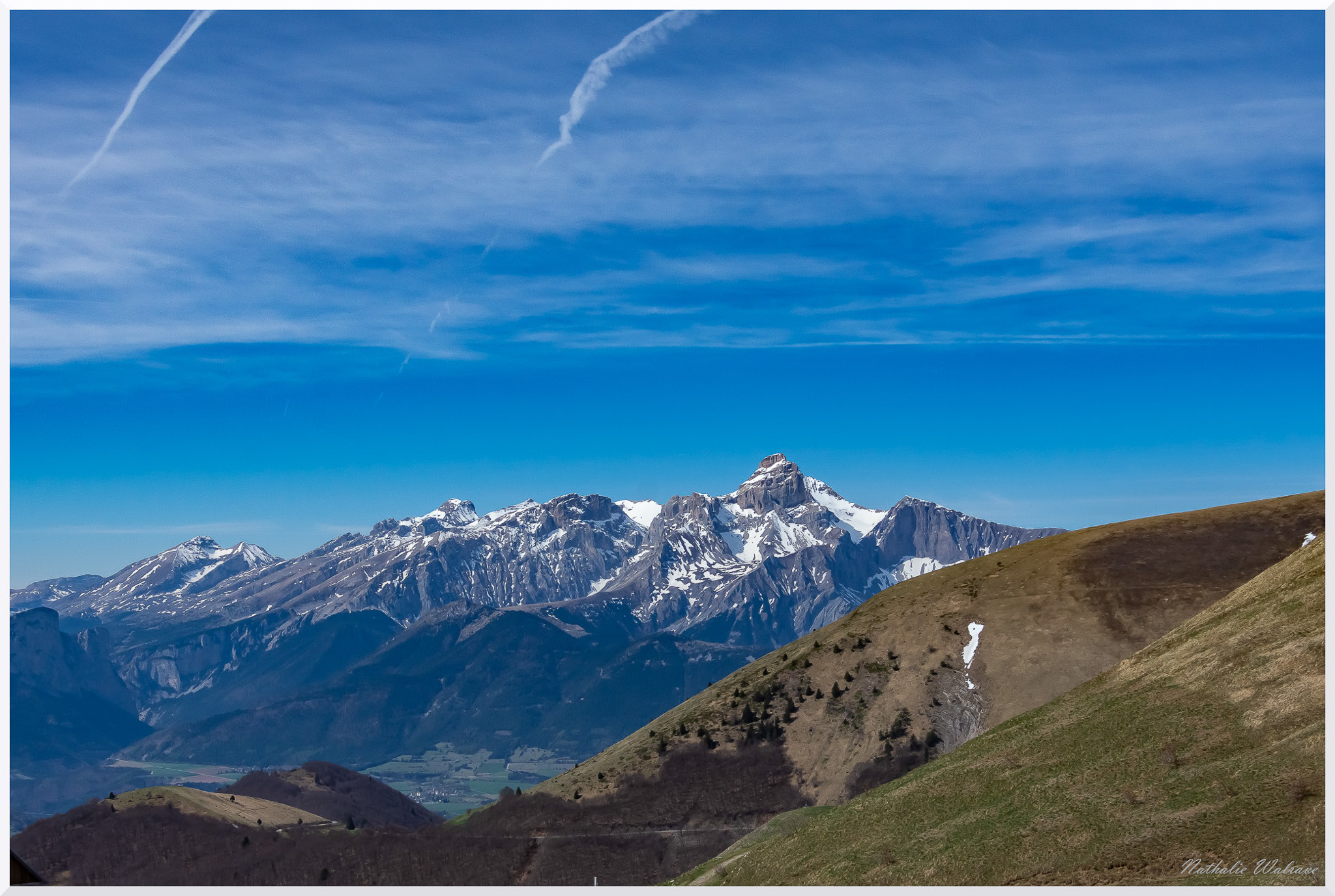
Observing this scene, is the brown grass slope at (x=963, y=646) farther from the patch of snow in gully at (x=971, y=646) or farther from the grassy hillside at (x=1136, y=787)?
the grassy hillside at (x=1136, y=787)

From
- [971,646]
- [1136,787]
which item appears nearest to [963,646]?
[971,646]

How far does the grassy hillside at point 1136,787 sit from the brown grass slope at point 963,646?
48.7 metres

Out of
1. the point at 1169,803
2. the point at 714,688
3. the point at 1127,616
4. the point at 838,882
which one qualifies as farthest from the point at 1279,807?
the point at 714,688

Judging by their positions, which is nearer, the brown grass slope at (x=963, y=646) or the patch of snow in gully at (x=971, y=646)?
the brown grass slope at (x=963, y=646)

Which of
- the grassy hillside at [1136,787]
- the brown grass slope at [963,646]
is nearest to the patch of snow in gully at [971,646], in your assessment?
the brown grass slope at [963,646]

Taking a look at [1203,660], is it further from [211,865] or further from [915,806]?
[211,865]

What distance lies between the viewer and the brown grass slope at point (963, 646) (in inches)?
5374

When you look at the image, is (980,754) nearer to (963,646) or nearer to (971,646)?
(971,646)

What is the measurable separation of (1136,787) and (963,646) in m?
92.0

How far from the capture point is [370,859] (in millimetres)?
159500

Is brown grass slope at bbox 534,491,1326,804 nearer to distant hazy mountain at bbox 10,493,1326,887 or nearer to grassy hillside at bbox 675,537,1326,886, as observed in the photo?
distant hazy mountain at bbox 10,493,1326,887

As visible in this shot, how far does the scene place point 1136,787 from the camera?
58.7m

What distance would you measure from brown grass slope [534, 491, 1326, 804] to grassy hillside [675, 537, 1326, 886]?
160 feet

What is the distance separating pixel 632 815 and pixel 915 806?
72.2 metres
